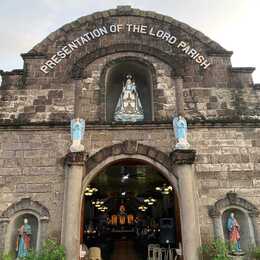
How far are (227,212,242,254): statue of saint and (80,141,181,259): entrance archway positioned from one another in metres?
1.57

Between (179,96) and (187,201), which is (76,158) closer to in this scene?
(187,201)

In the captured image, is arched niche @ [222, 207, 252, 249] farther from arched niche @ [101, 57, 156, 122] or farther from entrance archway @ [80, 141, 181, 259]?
arched niche @ [101, 57, 156, 122]

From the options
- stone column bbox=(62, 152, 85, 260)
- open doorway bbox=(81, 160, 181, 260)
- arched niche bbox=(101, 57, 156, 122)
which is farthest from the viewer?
→ open doorway bbox=(81, 160, 181, 260)

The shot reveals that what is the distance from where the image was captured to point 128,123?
11.8m

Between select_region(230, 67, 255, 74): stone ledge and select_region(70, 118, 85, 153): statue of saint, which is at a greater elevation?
select_region(230, 67, 255, 74): stone ledge

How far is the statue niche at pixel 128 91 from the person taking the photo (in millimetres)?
12523

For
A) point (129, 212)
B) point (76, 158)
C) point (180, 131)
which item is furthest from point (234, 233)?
point (129, 212)

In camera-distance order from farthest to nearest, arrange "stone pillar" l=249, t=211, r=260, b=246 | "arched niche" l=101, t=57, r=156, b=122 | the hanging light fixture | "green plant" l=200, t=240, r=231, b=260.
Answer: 1. the hanging light fixture
2. "arched niche" l=101, t=57, r=156, b=122
3. "stone pillar" l=249, t=211, r=260, b=246
4. "green plant" l=200, t=240, r=231, b=260

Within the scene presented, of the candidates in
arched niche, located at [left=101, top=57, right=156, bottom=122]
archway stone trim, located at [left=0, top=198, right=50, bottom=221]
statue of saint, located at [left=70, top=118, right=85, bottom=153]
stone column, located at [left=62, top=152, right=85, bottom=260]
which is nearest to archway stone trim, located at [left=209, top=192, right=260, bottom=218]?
arched niche, located at [left=101, top=57, right=156, bottom=122]

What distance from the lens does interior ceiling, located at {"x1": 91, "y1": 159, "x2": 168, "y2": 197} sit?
1405cm

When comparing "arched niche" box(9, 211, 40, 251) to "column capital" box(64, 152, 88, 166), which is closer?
"arched niche" box(9, 211, 40, 251)

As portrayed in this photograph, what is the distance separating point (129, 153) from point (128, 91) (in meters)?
2.76

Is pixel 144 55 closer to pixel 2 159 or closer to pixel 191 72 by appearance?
pixel 191 72

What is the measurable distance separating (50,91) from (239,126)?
6.89 metres
